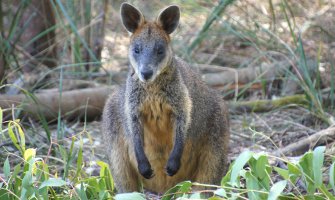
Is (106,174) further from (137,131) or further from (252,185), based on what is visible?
(252,185)

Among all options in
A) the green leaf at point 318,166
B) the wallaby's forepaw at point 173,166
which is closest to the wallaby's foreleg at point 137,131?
the wallaby's forepaw at point 173,166

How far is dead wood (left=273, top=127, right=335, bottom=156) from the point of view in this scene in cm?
563

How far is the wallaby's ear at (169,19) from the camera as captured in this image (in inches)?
191

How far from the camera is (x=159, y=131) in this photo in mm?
4977

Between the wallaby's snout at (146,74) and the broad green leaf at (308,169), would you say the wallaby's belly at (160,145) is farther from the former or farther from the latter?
the broad green leaf at (308,169)

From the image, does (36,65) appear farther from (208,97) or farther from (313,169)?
(313,169)

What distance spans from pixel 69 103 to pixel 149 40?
6.97 feet

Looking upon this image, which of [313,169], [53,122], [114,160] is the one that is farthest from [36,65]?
Answer: [313,169]

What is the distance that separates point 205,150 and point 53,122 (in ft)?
6.86

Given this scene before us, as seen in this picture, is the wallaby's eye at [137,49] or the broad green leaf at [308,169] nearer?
the broad green leaf at [308,169]

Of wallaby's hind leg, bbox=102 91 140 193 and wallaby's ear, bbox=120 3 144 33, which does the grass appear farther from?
wallaby's ear, bbox=120 3 144 33

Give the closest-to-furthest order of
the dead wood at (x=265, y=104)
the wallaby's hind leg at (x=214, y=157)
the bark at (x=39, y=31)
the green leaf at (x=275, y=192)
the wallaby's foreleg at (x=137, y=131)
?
the green leaf at (x=275, y=192) < the wallaby's foreleg at (x=137, y=131) < the wallaby's hind leg at (x=214, y=157) < the dead wood at (x=265, y=104) < the bark at (x=39, y=31)

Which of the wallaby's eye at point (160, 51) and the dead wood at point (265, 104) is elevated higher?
the wallaby's eye at point (160, 51)

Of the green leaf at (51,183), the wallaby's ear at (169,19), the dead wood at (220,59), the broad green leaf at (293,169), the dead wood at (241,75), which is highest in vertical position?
the wallaby's ear at (169,19)
